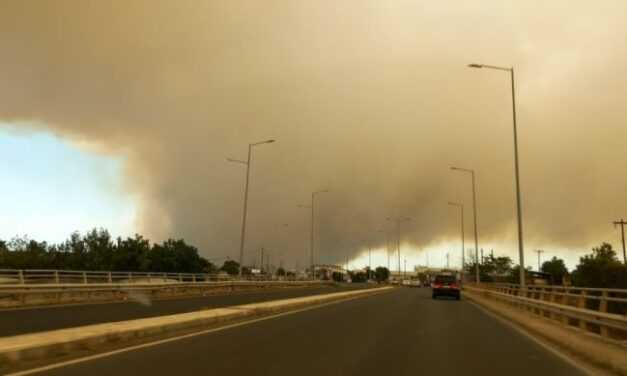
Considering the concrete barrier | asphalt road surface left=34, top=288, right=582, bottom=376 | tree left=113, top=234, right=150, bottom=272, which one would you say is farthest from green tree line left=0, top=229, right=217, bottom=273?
asphalt road surface left=34, top=288, right=582, bottom=376

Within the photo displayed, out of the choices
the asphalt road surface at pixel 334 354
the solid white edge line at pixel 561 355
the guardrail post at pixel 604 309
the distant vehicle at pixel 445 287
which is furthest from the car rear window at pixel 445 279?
the guardrail post at pixel 604 309

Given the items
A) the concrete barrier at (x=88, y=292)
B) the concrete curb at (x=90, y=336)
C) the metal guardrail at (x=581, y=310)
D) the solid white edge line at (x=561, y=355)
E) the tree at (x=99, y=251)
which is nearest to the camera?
the concrete curb at (x=90, y=336)

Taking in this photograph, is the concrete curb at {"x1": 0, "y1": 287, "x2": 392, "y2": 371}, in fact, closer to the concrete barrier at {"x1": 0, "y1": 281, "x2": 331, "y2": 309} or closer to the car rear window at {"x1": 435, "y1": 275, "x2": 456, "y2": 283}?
the concrete barrier at {"x1": 0, "y1": 281, "x2": 331, "y2": 309}

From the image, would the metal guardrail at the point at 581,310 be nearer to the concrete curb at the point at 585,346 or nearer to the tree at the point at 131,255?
the concrete curb at the point at 585,346

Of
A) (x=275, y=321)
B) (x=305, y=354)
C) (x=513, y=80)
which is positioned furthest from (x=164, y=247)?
(x=305, y=354)

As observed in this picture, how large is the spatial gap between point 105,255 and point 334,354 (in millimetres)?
95590

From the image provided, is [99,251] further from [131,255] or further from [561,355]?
[561,355]

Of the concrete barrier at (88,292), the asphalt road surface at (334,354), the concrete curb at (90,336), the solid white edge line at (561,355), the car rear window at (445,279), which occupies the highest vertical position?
the car rear window at (445,279)

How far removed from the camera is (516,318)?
24.8m

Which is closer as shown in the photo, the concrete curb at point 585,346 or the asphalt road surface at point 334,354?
the asphalt road surface at point 334,354

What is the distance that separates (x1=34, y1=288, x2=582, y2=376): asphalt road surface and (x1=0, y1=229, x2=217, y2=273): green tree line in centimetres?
7202

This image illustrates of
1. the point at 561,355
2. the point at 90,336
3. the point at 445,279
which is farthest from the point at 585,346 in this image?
the point at 445,279

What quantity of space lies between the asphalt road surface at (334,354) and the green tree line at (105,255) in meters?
72.0

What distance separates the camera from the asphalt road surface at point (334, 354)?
32.7ft
